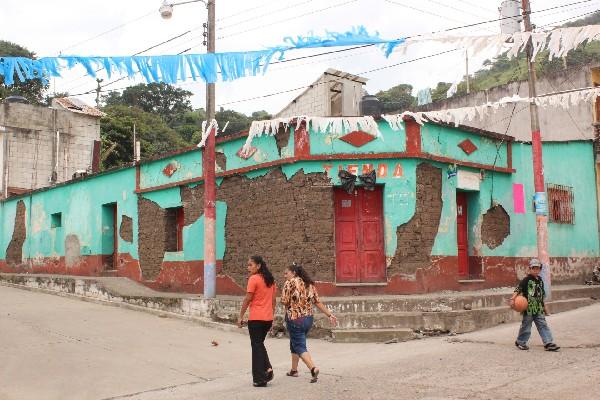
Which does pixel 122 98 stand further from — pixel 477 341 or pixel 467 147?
pixel 477 341

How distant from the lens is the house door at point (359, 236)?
1242cm

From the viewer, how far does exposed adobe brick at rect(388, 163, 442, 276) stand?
40.1ft

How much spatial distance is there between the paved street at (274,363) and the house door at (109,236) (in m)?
5.90

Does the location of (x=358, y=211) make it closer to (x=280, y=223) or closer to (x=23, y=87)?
(x=280, y=223)

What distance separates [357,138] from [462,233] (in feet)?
12.3

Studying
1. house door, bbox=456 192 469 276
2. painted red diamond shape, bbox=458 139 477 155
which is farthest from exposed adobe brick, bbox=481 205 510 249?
painted red diamond shape, bbox=458 139 477 155

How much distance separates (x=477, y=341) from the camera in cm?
963

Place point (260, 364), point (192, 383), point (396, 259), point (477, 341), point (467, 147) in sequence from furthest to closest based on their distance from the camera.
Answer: point (467, 147) → point (396, 259) → point (477, 341) → point (192, 383) → point (260, 364)

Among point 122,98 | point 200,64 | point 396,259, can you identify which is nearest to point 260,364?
point 200,64

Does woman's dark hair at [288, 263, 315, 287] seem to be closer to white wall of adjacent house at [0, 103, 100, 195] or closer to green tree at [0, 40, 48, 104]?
white wall of adjacent house at [0, 103, 100, 195]

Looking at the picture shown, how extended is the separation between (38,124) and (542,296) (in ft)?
79.0

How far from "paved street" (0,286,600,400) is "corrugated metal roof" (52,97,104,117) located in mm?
18092

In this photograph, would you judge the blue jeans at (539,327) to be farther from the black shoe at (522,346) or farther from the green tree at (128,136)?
the green tree at (128,136)

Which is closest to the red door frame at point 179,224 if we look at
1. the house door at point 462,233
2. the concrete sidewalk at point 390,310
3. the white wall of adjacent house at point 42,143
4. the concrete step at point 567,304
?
the concrete sidewalk at point 390,310
